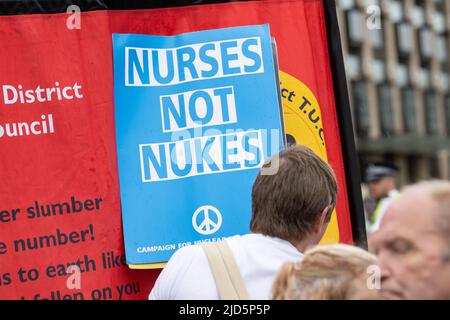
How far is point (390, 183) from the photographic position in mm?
8766

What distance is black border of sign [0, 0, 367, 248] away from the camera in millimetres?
3529

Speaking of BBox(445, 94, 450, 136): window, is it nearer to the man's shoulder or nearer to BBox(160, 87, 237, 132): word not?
BBox(160, 87, 237, 132): word not

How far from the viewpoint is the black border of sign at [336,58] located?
3529 mm

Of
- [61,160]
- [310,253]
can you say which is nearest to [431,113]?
[61,160]

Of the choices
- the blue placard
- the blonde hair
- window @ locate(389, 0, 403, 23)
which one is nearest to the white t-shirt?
the blonde hair

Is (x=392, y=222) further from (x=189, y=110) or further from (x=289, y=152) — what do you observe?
(x=189, y=110)

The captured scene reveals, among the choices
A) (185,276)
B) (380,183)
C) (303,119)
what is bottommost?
(185,276)

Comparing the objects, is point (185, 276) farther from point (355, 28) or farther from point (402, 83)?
point (402, 83)

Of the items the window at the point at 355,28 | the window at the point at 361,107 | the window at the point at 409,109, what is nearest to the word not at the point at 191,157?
the window at the point at 361,107

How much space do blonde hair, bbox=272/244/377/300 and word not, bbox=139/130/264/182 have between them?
1200mm

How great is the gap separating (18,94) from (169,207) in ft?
2.11

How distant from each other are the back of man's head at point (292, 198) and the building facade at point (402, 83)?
152 ft

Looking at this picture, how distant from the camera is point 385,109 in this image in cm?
5456

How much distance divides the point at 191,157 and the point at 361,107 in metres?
48.9
